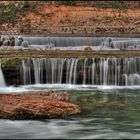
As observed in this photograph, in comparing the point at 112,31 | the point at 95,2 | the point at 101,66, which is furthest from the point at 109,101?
the point at 95,2

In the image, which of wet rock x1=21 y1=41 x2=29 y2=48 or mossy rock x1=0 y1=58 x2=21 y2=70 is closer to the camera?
mossy rock x1=0 y1=58 x2=21 y2=70

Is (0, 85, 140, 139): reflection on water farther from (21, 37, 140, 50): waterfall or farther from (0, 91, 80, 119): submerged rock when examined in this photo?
(21, 37, 140, 50): waterfall

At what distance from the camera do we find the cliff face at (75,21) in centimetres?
6044

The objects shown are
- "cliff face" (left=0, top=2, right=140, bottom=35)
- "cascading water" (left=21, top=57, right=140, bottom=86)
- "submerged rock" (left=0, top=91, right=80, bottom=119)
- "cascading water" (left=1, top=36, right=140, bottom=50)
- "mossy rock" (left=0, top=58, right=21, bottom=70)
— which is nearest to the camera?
"submerged rock" (left=0, top=91, right=80, bottom=119)

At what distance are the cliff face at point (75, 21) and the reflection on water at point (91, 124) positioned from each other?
35844mm

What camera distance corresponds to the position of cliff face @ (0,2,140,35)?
2379 inches

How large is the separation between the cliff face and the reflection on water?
35.8 meters

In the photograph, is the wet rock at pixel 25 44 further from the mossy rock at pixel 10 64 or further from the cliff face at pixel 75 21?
the mossy rock at pixel 10 64

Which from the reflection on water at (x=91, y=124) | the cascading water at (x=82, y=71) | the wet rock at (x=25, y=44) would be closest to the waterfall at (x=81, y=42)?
the wet rock at (x=25, y=44)

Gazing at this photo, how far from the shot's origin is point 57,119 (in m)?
19.8

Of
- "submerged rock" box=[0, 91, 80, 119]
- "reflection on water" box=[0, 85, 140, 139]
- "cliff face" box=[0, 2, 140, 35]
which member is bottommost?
"reflection on water" box=[0, 85, 140, 139]

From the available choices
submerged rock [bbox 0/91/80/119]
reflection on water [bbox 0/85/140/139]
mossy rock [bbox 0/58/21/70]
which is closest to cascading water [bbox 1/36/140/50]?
mossy rock [bbox 0/58/21/70]

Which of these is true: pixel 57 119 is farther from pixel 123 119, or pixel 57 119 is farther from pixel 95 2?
pixel 95 2

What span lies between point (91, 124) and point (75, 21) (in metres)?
42.8
